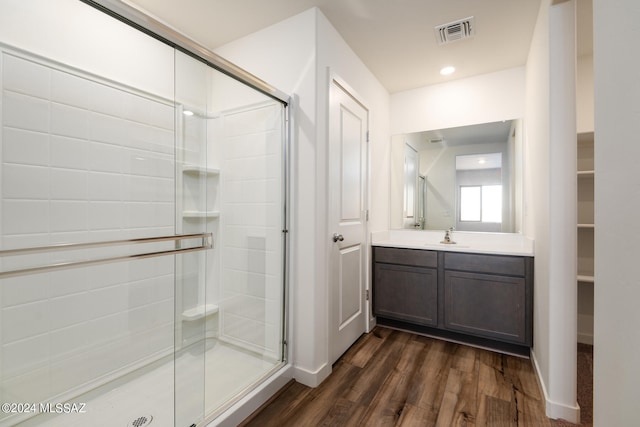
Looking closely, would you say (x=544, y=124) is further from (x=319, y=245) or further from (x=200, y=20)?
(x=200, y=20)

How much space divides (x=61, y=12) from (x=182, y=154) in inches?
36.8

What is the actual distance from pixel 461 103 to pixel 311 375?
2786 mm

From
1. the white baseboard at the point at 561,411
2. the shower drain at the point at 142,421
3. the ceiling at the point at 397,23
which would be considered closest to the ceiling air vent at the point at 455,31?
the ceiling at the point at 397,23

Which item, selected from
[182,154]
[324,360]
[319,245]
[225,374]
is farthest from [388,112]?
[225,374]

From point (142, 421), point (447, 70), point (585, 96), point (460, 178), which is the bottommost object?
point (142, 421)

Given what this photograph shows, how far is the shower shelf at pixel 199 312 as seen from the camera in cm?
151

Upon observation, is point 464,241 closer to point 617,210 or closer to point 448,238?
point 448,238

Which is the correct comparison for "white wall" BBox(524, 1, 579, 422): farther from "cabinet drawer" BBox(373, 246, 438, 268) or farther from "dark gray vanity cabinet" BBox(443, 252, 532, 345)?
"cabinet drawer" BBox(373, 246, 438, 268)

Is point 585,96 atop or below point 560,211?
atop

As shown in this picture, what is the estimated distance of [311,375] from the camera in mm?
1846

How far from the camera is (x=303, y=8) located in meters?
1.87

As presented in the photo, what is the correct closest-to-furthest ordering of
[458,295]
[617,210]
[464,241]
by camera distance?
[617,210] → [458,295] → [464,241]

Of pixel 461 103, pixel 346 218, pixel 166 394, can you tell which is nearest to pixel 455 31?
pixel 461 103

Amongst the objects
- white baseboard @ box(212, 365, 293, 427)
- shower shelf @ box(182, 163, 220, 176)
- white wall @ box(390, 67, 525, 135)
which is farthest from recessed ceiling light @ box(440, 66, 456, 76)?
white baseboard @ box(212, 365, 293, 427)
